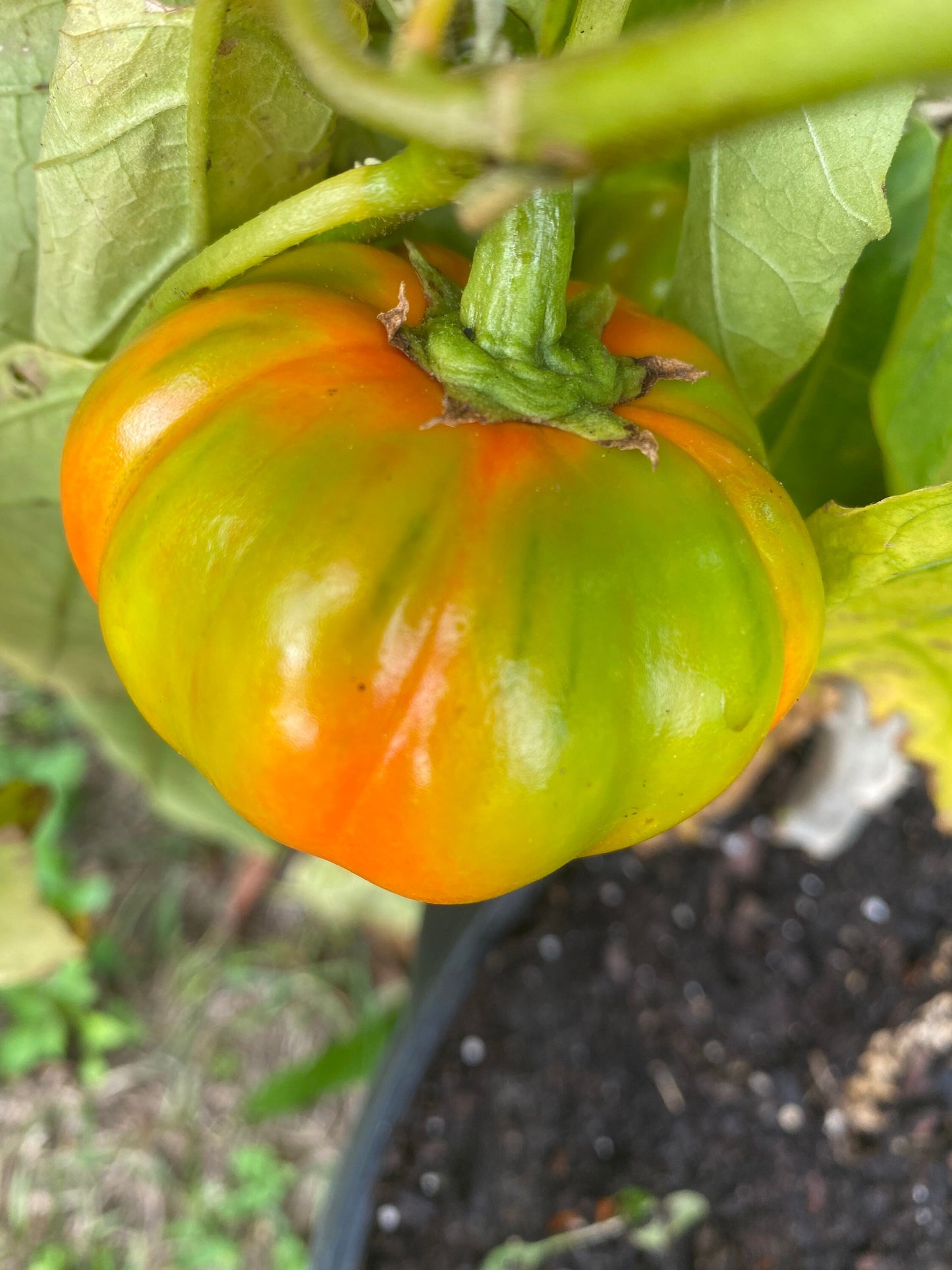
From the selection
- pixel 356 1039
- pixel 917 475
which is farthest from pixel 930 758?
pixel 356 1039

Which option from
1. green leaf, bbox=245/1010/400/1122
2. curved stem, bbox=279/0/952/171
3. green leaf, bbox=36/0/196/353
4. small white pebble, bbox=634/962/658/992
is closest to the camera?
curved stem, bbox=279/0/952/171

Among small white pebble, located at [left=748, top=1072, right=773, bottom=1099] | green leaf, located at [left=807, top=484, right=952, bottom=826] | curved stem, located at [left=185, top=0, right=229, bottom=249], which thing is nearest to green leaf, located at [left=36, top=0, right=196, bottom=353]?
curved stem, located at [left=185, top=0, right=229, bottom=249]

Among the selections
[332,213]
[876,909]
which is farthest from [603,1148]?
[332,213]

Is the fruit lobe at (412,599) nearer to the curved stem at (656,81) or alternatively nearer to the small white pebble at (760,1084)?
the curved stem at (656,81)

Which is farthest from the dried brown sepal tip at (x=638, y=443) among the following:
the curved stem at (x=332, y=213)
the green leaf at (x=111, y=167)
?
the green leaf at (x=111, y=167)

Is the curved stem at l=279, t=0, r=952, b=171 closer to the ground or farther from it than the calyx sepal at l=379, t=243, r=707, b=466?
farther from it

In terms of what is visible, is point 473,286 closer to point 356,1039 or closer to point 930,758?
point 930,758

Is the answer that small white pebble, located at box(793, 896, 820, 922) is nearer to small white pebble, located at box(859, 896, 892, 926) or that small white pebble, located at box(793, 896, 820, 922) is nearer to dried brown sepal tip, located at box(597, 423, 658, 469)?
small white pebble, located at box(859, 896, 892, 926)
